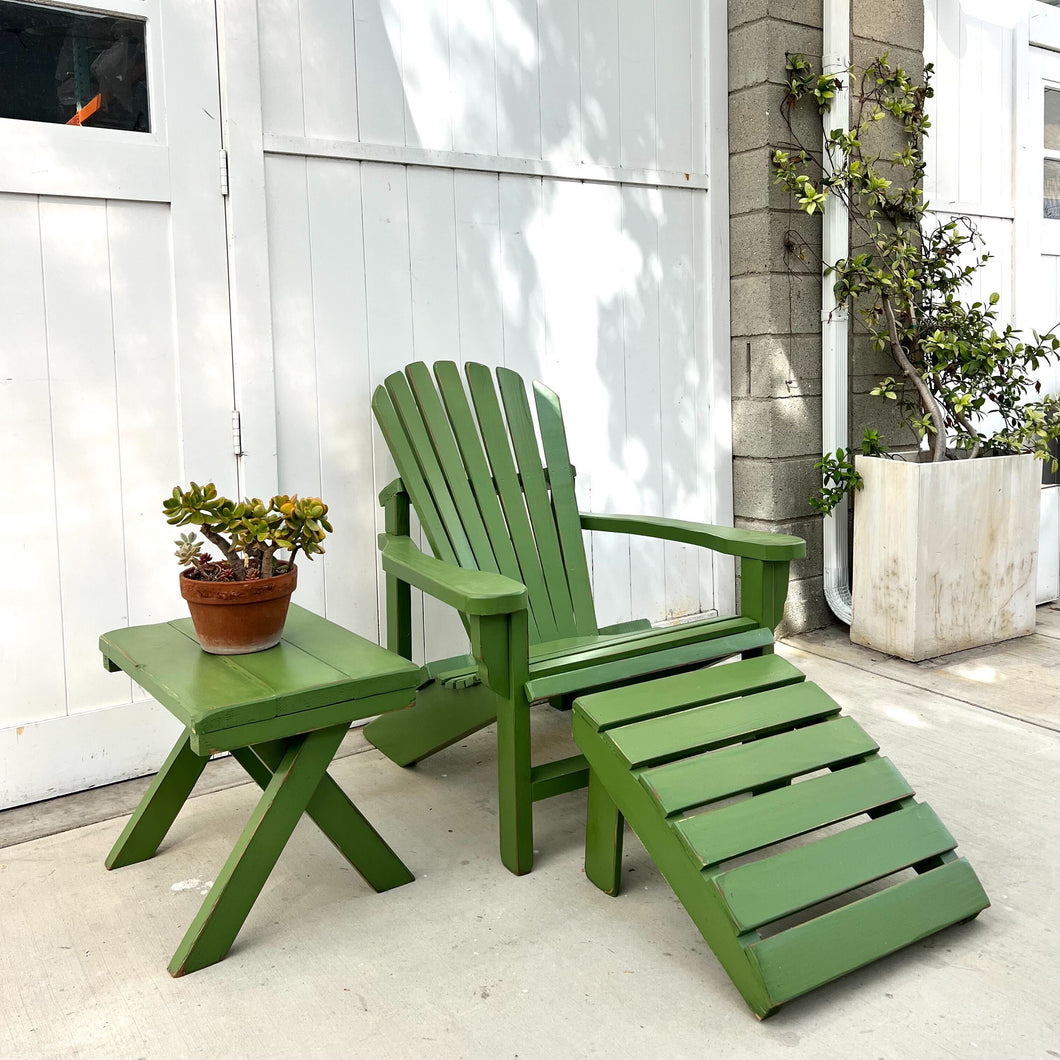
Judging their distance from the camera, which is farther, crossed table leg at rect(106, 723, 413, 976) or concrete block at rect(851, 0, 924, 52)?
concrete block at rect(851, 0, 924, 52)

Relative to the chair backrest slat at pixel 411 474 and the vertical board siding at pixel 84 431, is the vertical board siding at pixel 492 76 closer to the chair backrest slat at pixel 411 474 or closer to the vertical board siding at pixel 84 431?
the vertical board siding at pixel 84 431

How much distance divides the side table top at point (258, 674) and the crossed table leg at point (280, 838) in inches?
3.3

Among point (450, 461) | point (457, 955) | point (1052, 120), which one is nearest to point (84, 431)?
point (450, 461)

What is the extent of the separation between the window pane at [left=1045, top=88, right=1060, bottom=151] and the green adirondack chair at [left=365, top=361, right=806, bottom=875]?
2.69 metres

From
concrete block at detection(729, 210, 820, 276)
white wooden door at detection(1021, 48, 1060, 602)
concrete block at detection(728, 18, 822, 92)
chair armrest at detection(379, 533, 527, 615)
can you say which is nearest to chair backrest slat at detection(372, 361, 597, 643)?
chair armrest at detection(379, 533, 527, 615)

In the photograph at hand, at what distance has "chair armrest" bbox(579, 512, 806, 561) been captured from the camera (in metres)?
2.17

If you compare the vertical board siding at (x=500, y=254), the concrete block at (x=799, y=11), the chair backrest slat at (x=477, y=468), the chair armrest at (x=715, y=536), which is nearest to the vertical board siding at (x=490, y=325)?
the vertical board siding at (x=500, y=254)

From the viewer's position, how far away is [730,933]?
1.52 m

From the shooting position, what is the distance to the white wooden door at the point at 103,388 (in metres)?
2.20

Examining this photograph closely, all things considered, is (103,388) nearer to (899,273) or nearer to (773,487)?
(773,487)

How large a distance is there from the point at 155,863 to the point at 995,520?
262 cm

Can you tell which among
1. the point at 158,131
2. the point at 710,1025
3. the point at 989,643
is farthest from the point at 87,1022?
the point at 989,643

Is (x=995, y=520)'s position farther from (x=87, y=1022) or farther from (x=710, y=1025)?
(x=87, y=1022)

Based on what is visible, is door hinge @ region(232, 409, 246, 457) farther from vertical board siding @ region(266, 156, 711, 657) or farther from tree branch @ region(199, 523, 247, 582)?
tree branch @ region(199, 523, 247, 582)
